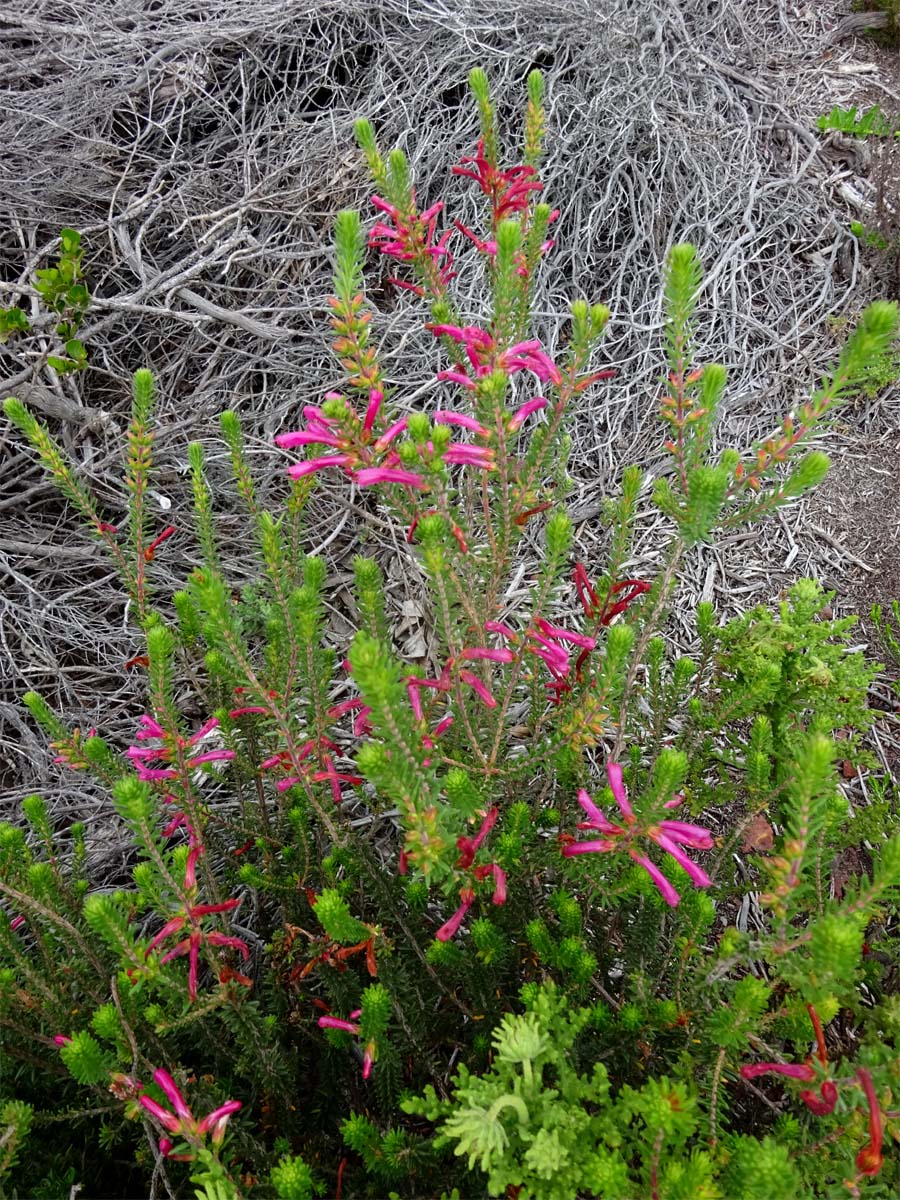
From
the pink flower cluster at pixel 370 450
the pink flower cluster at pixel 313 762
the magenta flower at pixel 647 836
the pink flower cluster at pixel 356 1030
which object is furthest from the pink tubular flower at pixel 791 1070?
the pink flower cluster at pixel 370 450

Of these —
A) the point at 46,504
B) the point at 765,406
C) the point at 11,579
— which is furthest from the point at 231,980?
the point at 765,406

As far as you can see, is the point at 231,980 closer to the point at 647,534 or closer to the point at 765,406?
the point at 647,534

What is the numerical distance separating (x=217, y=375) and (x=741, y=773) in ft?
7.86

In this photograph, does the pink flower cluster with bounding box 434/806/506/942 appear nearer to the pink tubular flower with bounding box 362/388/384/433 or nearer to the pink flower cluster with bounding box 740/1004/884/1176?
the pink flower cluster with bounding box 740/1004/884/1176

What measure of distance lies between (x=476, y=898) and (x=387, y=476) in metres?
0.87

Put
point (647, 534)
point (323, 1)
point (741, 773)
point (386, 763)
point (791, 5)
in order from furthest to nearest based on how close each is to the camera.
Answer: point (791, 5) < point (323, 1) < point (647, 534) < point (741, 773) < point (386, 763)

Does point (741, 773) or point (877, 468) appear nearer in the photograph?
point (741, 773)

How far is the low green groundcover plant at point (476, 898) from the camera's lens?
1074 millimetres

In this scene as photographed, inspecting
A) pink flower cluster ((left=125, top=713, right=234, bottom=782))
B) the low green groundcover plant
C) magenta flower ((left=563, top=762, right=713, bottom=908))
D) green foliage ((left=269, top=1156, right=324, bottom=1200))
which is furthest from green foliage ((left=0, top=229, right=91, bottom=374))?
green foliage ((left=269, top=1156, right=324, bottom=1200))

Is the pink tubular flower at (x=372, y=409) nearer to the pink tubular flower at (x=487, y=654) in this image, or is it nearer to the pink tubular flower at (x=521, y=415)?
the pink tubular flower at (x=521, y=415)

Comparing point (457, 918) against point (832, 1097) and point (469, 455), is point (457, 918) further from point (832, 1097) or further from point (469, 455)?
point (469, 455)

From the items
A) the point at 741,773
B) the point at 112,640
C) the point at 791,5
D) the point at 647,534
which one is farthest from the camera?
the point at 791,5

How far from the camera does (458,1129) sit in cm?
102

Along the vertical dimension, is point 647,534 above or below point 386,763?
below
